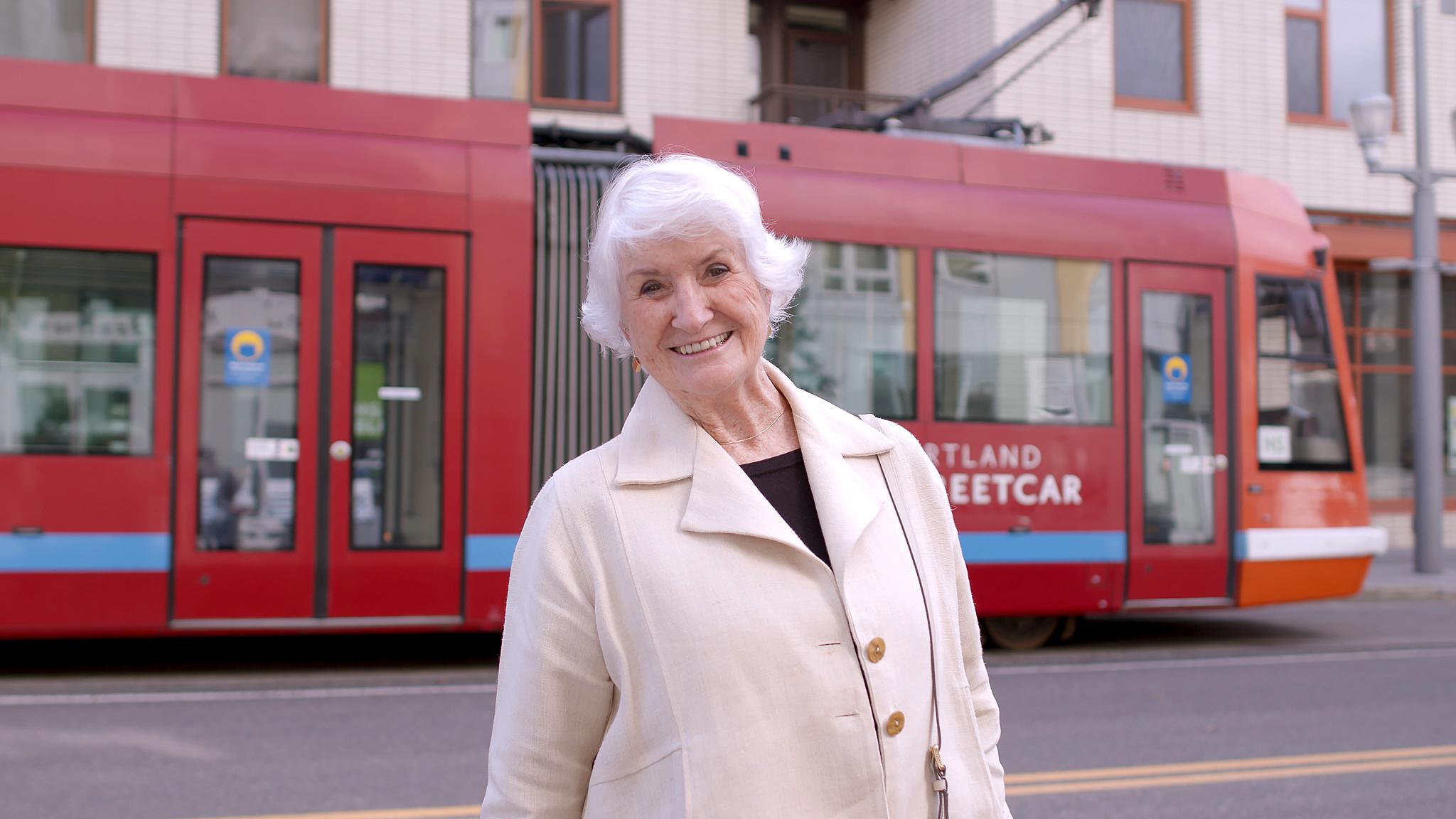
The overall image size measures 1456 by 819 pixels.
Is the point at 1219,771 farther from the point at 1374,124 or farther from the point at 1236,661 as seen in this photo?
the point at 1374,124

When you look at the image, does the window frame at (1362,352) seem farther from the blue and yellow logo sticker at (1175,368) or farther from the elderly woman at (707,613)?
the elderly woman at (707,613)

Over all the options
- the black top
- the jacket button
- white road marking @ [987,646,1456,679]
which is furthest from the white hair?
white road marking @ [987,646,1456,679]

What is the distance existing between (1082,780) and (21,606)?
577cm

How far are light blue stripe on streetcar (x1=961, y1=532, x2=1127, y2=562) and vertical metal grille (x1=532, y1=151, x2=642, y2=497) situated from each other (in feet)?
8.39

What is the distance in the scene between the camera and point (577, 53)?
15.4 metres

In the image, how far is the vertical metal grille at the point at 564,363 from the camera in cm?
830

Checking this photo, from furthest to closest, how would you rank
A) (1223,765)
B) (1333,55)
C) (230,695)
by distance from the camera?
(1333,55) < (230,695) < (1223,765)

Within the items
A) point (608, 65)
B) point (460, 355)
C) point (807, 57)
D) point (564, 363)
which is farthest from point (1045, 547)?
point (807, 57)

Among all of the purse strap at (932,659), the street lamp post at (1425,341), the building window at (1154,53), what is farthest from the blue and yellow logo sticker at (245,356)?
the building window at (1154,53)

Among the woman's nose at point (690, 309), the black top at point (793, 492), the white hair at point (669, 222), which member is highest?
the white hair at point (669, 222)

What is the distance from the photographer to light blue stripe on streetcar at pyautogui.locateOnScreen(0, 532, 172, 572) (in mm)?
7484

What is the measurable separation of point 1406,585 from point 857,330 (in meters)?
7.53

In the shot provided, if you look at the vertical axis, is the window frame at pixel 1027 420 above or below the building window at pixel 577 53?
below

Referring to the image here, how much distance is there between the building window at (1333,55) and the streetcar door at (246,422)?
14036 millimetres
